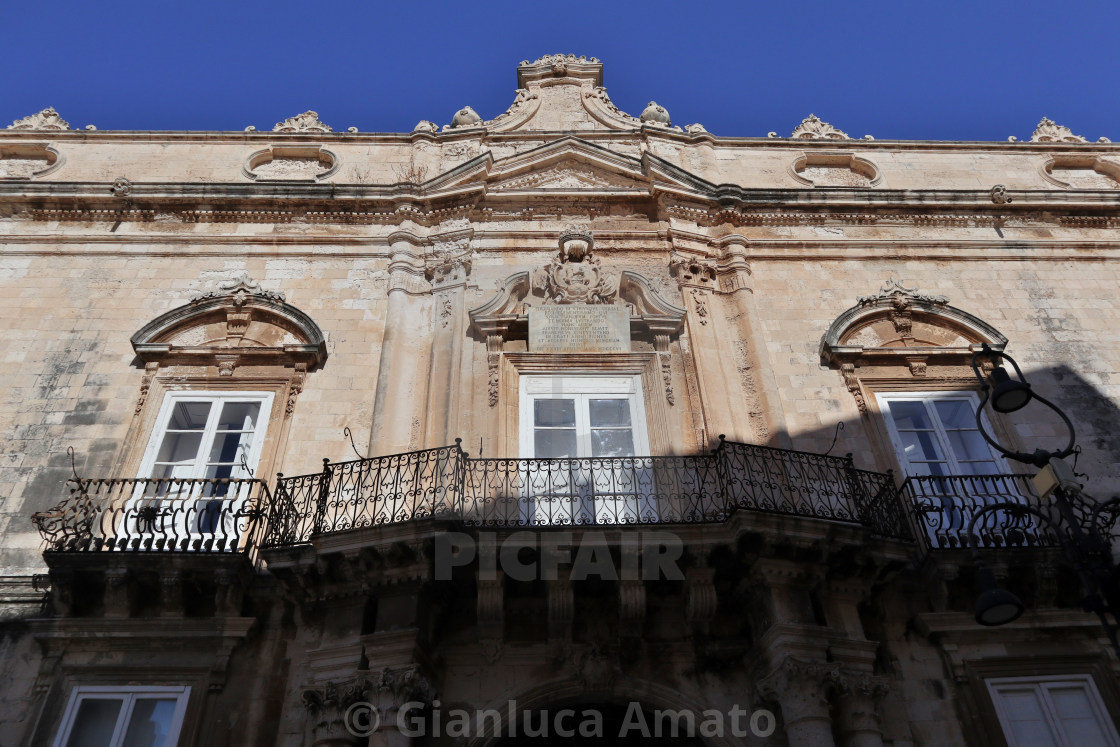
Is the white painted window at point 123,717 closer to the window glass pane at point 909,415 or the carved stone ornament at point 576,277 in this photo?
the carved stone ornament at point 576,277

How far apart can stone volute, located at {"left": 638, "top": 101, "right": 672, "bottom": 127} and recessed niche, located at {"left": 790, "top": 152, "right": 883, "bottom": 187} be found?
6.88 ft

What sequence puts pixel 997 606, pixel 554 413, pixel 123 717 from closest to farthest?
pixel 997 606 < pixel 123 717 < pixel 554 413

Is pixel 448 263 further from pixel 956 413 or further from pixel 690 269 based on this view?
pixel 956 413

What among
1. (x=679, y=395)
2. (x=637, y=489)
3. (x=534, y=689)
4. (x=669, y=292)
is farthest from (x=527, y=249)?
(x=534, y=689)

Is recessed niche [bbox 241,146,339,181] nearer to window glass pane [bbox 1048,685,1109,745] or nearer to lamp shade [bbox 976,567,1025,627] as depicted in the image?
lamp shade [bbox 976,567,1025,627]

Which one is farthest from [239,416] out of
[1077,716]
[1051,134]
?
[1051,134]

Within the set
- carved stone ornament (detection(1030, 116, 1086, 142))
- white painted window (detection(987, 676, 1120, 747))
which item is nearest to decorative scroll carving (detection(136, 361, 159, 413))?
white painted window (detection(987, 676, 1120, 747))

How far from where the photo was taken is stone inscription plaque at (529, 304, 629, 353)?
10.7 m

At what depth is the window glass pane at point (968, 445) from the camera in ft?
33.4

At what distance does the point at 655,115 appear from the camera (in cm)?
1438

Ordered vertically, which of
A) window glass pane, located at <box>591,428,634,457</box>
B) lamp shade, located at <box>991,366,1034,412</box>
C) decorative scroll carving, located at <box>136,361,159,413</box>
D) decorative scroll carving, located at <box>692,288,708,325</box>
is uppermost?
decorative scroll carving, located at <box>692,288,708,325</box>

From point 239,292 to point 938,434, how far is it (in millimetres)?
8501

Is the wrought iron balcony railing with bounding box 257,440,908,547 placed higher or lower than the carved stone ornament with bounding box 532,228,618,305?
lower

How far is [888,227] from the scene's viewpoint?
41.9ft
